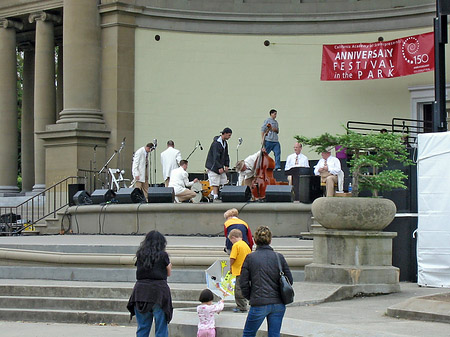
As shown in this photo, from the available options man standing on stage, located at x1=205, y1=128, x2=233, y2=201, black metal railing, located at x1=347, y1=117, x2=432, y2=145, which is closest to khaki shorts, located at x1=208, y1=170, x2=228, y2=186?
man standing on stage, located at x1=205, y1=128, x2=233, y2=201

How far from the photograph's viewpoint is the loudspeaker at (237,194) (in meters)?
21.0

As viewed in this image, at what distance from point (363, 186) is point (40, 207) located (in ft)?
55.8

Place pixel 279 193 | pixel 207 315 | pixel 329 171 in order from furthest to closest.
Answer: pixel 329 171
pixel 279 193
pixel 207 315

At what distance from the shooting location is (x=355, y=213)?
14.0 m

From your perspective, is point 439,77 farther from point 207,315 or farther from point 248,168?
point 207,315

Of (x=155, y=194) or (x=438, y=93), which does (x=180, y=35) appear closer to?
(x=155, y=194)

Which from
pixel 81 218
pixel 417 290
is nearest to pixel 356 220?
pixel 417 290

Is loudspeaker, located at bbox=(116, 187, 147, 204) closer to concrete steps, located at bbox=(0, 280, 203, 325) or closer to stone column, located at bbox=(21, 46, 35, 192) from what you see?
concrete steps, located at bbox=(0, 280, 203, 325)

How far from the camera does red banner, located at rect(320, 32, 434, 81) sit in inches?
1104

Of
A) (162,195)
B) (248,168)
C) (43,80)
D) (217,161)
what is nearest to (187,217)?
(162,195)

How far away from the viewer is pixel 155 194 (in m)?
21.9

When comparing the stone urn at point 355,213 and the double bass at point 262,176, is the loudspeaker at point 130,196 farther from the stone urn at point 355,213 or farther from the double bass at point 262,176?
the stone urn at point 355,213

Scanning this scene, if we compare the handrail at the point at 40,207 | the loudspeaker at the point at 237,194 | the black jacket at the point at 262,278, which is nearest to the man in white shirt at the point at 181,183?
the loudspeaker at the point at 237,194

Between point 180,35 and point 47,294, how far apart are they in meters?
16.7
